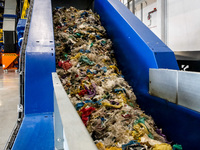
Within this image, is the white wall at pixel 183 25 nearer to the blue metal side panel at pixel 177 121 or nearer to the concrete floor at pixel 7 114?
the blue metal side panel at pixel 177 121

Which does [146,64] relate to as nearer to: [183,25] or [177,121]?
[177,121]

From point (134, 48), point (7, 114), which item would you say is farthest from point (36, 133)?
point (7, 114)

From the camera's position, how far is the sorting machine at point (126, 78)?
4.26 feet

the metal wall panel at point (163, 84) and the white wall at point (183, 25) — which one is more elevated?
the white wall at point (183, 25)

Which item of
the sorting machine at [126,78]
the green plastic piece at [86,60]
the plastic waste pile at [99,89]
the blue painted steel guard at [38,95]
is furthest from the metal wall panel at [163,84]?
the blue painted steel guard at [38,95]

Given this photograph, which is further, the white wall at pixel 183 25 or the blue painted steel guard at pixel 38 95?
the white wall at pixel 183 25

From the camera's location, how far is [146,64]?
1815mm

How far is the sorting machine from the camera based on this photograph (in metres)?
1.30

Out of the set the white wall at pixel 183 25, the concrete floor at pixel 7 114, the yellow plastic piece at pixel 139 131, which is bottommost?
the concrete floor at pixel 7 114

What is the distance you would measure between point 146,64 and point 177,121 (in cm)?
67

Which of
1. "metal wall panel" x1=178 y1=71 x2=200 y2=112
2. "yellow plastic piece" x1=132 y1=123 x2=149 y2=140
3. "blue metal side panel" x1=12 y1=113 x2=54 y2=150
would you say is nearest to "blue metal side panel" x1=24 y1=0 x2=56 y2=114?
"blue metal side panel" x1=12 y1=113 x2=54 y2=150

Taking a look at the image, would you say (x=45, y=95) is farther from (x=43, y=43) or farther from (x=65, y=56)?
(x=65, y=56)

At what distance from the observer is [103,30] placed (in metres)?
3.04

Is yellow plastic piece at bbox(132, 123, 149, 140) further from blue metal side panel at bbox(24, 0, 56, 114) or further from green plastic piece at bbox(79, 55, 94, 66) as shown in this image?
green plastic piece at bbox(79, 55, 94, 66)
